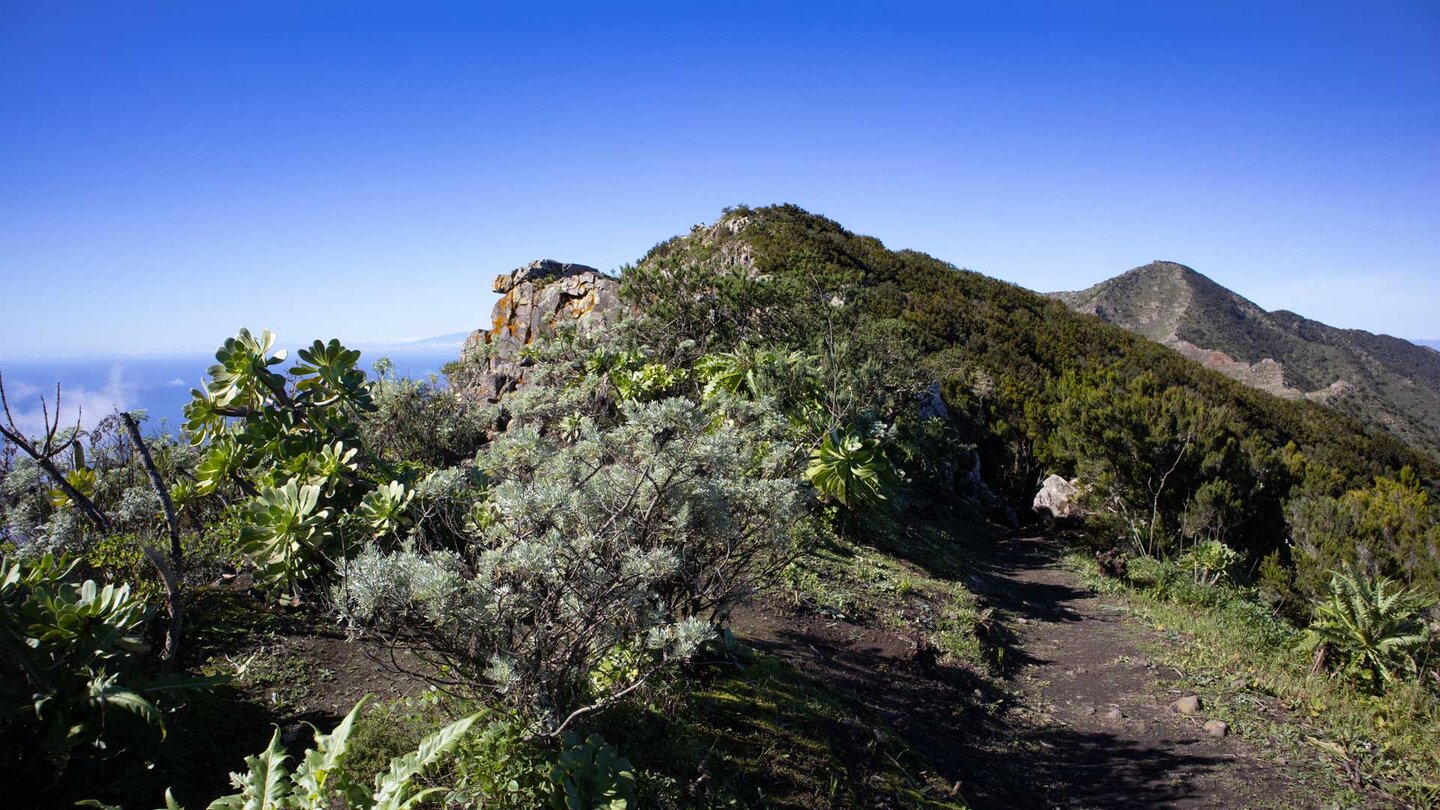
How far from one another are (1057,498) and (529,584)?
1266 cm

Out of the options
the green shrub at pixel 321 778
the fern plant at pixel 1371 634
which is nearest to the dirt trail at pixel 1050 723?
the fern plant at pixel 1371 634

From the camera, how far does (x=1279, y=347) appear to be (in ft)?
144

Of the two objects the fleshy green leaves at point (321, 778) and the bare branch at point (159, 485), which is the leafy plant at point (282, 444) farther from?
the fleshy green leaves at point (321, 778)

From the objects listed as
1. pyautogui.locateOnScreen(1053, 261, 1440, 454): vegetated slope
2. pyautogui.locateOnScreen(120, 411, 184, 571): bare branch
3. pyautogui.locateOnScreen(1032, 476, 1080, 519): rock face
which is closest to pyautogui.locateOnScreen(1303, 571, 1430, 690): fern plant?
pyautogui.locateOnScreen(1032, 476, 1080, 519): rock face

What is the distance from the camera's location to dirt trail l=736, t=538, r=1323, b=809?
4582 millimetres

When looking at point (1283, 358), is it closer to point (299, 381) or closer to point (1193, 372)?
point (1193, 372)

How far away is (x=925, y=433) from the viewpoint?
10859 millimetres

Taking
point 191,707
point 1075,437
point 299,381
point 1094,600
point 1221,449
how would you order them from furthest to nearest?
point 1075,437 < point 1221,449 < point 1094,600 < point 299,381 < point 191,707

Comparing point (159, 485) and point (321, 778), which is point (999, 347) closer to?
point (159, 485)

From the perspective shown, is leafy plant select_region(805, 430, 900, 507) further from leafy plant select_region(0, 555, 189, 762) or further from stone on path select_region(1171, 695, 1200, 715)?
leafy plant select_region(0, 555, 189, 762)

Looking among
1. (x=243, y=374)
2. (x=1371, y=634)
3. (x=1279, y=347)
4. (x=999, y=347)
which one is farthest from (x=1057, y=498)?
(x=1279, y=347)

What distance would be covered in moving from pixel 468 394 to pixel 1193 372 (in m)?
21.0

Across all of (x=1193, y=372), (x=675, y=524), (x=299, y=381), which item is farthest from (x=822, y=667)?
(x=1193, y=372)

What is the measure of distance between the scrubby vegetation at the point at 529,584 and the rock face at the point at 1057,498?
8.79 feet
